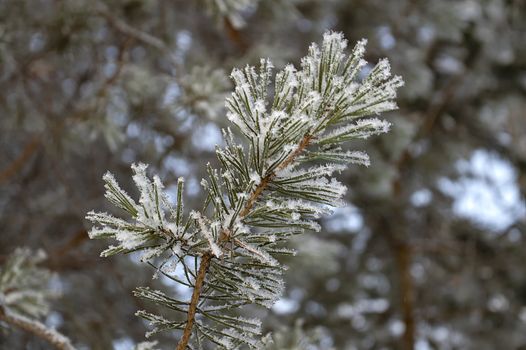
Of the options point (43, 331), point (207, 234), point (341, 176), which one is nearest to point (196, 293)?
point (207, 234)

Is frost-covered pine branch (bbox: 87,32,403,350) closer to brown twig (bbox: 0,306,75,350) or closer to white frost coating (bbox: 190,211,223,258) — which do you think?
white frost coating (bbox: 190,211,223,258)

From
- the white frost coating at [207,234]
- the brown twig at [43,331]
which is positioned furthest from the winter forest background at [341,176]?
the white frost coating at [207,234]

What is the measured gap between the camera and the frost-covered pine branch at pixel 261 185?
1.08 meters

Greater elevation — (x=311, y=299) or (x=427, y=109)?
(x=427, y=109)

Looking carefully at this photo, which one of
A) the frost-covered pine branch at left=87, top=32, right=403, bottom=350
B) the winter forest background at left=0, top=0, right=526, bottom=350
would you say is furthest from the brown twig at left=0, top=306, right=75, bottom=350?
the winter forest background at left=0, top=0, right=526, bottom=350

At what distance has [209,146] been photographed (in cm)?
529

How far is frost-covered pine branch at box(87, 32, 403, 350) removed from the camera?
3.54 ft

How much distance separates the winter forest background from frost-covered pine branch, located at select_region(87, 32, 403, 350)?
148 centimetres

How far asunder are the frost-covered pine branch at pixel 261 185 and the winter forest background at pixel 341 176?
148 centimetres

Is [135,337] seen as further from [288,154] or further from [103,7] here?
[288,154]

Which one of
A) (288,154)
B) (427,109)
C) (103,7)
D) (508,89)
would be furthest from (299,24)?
(288,154)

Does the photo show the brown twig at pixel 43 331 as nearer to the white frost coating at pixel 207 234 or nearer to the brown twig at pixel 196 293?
the brown twig at pixel 196 293

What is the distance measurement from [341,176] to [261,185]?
381 centimetres

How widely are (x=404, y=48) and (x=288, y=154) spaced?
381 centimetres
